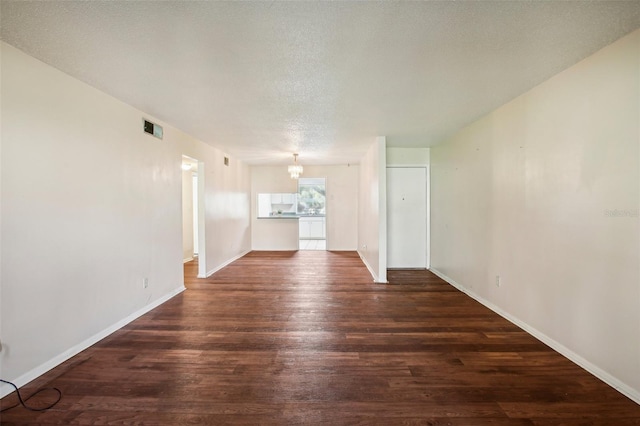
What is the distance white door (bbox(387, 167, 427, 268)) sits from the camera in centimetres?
502

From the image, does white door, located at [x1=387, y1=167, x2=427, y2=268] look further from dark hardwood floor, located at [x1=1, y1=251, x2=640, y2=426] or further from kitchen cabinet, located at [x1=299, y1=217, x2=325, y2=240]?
kitchen cabinet, located at [x1=299, y1=217, x2=325, y2=240]

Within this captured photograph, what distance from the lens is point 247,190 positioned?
272 inches

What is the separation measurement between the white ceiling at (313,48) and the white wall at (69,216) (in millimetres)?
263

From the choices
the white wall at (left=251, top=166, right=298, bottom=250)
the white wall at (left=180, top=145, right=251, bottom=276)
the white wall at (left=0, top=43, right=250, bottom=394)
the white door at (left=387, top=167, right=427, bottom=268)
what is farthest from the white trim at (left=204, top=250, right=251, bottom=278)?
the white door at (left=387, top=167, right=427, bottom=268)

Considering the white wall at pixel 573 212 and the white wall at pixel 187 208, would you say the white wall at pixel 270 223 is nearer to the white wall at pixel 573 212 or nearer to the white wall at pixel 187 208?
the white wall at pixel 187 208

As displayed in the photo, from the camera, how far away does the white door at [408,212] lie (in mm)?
5016

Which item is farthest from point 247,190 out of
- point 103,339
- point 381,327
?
point 381,327

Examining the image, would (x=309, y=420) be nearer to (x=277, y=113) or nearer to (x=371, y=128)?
(x=277, y=113)

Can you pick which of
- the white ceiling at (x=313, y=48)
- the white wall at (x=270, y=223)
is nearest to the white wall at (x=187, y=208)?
the white wall at (x=270, y=223)

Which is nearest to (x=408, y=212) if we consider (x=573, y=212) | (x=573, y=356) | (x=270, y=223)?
(x=573, y=212)

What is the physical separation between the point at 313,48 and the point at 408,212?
389 cm

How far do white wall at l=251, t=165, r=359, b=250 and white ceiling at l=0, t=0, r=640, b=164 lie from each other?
4.22m

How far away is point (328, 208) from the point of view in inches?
281

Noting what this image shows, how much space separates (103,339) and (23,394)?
71 centimetres
